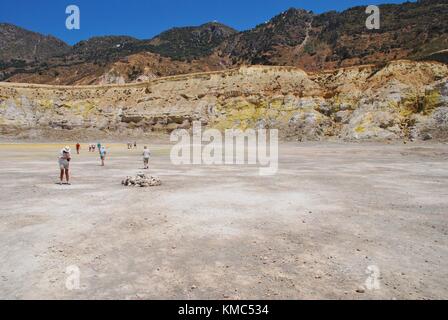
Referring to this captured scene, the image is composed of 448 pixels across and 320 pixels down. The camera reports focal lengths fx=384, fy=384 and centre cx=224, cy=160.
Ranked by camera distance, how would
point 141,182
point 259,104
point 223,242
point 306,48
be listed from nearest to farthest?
point 223,242
point 141,182
point 259,104
point 306,48

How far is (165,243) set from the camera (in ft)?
30.8

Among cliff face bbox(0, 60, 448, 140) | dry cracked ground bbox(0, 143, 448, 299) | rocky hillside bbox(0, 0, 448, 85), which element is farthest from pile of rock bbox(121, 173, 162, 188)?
rocky hillside bbox(0, 0, 448, 85)

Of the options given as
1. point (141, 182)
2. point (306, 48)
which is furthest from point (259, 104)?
point (306, 48)

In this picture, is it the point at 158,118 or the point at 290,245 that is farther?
the point at 158,118

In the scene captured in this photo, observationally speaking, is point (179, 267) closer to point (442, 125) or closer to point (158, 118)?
point (442, 125)

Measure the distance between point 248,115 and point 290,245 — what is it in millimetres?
66868

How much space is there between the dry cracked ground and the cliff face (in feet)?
155

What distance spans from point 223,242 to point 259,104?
225 ft

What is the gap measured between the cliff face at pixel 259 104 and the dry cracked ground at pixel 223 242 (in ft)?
155

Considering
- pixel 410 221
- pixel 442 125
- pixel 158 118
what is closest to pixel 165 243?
pixel 410 221

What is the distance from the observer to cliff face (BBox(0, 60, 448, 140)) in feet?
198

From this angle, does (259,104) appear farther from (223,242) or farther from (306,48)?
(306,48)

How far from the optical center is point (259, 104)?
76500 mm
